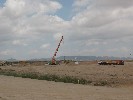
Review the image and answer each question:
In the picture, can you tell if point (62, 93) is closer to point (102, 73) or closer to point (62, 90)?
point (62, 90)

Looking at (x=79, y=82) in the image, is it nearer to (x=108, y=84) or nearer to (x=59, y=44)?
(x=108, y=84)

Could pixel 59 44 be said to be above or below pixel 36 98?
above

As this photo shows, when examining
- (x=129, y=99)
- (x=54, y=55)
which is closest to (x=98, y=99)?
(x=129, y=99)

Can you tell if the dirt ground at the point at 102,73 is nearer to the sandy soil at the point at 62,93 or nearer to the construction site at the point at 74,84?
the construction site at the point at 74,84

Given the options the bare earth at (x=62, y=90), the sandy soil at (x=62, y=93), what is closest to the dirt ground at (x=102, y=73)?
the bare earth at (x=62, y=90)

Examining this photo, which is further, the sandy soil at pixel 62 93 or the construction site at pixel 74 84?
the construction site at pixel 74 84

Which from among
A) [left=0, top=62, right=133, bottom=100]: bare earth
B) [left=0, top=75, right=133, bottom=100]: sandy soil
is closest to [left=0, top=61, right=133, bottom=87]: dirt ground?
[left=0, top=62, right=133, bottom=100]: bare earth

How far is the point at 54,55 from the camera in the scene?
147 meters

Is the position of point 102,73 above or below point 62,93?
above

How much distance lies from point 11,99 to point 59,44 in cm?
13318

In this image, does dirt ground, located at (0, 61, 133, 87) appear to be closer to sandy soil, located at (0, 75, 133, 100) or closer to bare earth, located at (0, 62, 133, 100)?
bare earth, located at (0, 62, 133, 100)

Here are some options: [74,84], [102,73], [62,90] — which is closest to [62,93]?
[62,90]

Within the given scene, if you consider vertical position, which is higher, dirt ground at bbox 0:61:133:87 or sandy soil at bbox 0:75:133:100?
dirt ground at bbox 0:61:133:87

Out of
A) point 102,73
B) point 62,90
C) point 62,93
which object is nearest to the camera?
point 62,93
